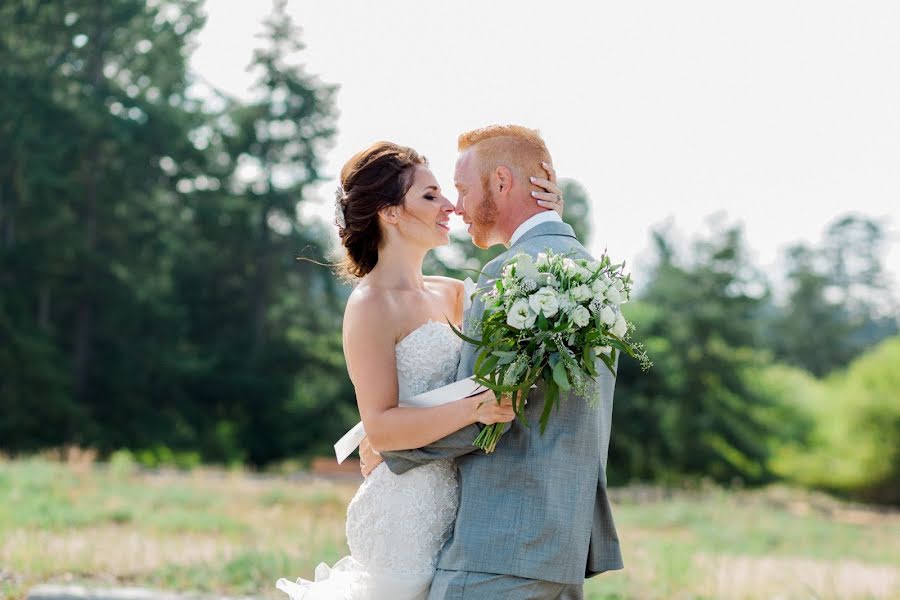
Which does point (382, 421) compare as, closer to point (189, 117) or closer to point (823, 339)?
point (189, 117)

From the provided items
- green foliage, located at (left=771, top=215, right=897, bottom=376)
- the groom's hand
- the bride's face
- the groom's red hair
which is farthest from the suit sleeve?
green foliage, located at (left=771, top=215, right=897, bottom=376)

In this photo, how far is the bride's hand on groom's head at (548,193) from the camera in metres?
3.68

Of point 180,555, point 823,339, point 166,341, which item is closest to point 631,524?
point 180,555

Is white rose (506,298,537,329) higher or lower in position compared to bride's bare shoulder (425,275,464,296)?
lower

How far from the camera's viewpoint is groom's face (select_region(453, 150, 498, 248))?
12.3ft

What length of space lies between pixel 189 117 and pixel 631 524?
71.7 feet

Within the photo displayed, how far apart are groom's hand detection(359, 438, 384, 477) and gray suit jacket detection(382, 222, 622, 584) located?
1.35ft

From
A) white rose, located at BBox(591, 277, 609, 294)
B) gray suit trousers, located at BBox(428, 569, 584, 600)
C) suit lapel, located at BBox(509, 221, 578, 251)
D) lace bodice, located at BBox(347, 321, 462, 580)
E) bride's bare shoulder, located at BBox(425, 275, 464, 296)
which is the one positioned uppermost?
suit lapel, located at BBox(509, 221, 578, 251)

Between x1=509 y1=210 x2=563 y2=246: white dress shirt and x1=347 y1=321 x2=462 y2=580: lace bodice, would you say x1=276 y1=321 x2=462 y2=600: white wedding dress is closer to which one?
x1=347 y1=321 x2=462 y2=580: lace bodice

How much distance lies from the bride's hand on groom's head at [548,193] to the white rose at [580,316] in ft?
2.24

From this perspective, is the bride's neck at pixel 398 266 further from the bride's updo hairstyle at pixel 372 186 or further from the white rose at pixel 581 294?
the white rose at pixel 581 294

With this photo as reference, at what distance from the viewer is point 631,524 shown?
17.2m

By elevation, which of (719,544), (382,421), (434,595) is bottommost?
(719,544)

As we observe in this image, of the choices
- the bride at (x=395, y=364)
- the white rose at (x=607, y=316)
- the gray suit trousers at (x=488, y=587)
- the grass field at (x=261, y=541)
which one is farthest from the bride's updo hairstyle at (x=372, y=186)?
the grass field at (x=261, y=541)
